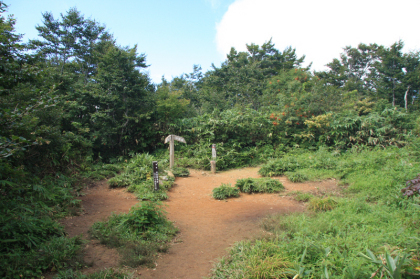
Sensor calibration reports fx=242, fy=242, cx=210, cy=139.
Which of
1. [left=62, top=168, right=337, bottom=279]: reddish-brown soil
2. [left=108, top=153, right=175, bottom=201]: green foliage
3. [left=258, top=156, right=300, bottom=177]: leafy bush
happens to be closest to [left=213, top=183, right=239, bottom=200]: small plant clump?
[left=62, top=168, right=337, bottom=279]: reddish-brown soil

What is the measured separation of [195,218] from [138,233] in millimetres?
1673

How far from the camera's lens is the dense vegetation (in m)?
2.98

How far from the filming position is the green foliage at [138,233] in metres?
3.59

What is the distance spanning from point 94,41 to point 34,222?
54.0ft

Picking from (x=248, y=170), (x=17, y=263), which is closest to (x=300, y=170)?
(x=248, y=170)

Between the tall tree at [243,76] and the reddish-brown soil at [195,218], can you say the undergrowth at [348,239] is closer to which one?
the reddish-brown soil at [195,218]

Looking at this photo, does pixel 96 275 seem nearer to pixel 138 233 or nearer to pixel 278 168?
pixel 138 233

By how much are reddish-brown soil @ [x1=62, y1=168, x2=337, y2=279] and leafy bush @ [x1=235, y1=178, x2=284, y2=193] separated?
0.78ft

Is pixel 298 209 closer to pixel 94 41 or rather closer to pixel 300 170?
pixel 300 170

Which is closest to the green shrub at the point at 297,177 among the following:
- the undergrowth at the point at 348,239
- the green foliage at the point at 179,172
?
the undergrowth at the point at 348,239

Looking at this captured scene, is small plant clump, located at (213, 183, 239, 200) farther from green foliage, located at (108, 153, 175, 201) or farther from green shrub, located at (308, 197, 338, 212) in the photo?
green shrub, located at (308, 197, 338, 212)

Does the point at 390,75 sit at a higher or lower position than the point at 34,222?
higher

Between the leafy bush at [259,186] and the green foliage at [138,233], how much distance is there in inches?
132

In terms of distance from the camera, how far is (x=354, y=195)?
6363 mm
